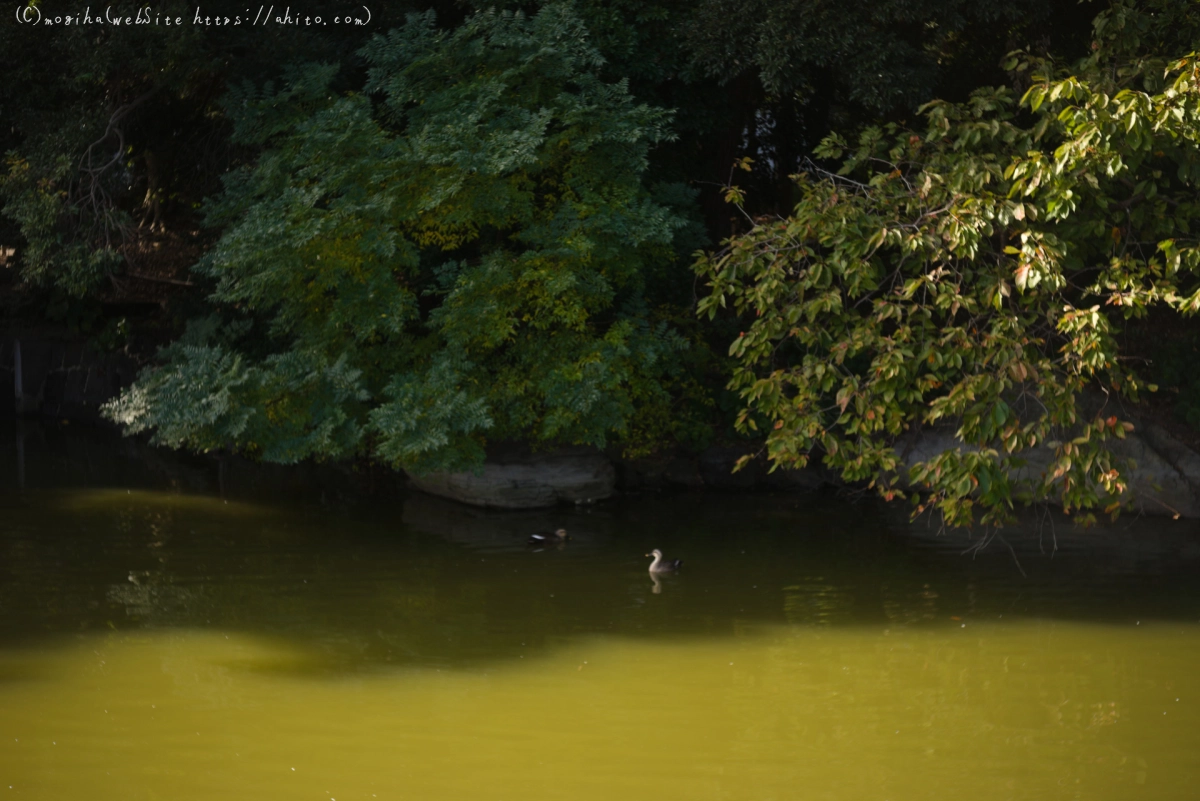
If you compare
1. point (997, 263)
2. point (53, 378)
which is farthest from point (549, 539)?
point (53, 378)

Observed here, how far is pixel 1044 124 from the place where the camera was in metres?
8.97

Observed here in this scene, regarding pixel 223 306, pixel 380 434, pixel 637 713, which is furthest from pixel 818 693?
pixel 223 306

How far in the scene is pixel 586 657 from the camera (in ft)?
28.0

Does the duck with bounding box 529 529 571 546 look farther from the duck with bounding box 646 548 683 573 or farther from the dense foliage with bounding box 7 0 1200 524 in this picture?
the duck with bounding box 646 548 683 573

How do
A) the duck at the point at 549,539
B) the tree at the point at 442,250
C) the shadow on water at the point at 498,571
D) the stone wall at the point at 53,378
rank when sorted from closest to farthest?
the shadow on water at the point at 498,571
the duck at the point at 549,539
the tree at the point at 442,250
the stone wall at the point at 53,378

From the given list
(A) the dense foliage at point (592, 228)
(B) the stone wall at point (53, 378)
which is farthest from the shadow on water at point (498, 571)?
(B) the stone wall at point (53, 378)

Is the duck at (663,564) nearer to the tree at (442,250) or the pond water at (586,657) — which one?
the pond water at (586,657)

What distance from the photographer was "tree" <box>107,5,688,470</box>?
12.3 metres

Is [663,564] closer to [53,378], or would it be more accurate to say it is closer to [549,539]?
[549,539]

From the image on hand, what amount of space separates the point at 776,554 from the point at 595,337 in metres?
3.27

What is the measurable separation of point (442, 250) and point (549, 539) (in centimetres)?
351

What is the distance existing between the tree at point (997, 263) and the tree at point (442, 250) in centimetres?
230

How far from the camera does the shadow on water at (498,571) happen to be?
30.3 ft

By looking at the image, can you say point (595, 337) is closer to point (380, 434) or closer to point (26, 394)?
point (380, 434)
